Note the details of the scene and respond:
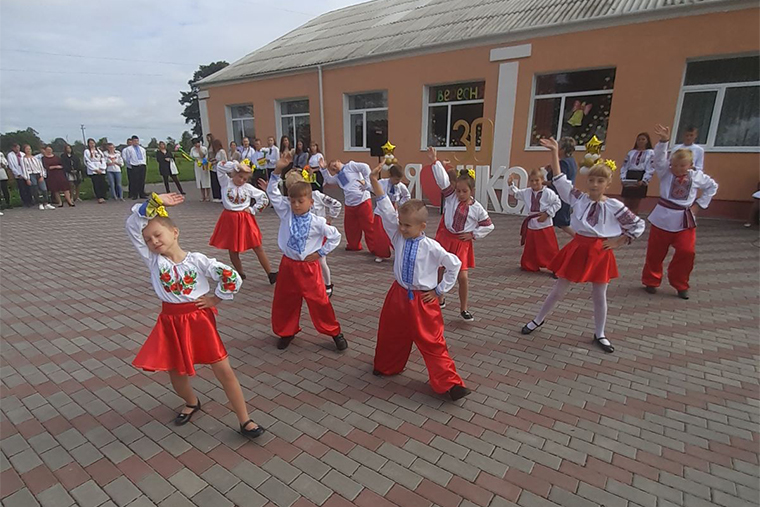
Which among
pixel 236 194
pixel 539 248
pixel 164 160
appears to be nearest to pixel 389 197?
pixel 236 194

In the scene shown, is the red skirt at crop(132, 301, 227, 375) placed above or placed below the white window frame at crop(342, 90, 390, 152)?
below

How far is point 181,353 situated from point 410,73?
1278 centimetres

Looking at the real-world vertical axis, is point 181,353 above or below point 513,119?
below

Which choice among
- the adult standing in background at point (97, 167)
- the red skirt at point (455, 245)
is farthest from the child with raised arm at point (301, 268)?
the adult standing in background at point (97, 167)

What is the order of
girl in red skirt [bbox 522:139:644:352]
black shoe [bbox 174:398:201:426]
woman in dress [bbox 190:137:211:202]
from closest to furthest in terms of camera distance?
black shoe [bbox 174:398:201:426] < girl in red skirt [bbox 522:139:644:352] < woman in dress [bbox 190:137:211:202]

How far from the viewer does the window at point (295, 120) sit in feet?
55.7

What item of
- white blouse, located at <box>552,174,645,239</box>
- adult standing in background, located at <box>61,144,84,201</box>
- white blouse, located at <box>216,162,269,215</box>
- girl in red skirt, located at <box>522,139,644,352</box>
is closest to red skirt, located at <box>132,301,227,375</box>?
white blouse, located at <box>216,162,269,215</box>

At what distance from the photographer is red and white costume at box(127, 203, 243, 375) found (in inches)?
103

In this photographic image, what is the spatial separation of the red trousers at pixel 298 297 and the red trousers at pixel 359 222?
3438 millimetres

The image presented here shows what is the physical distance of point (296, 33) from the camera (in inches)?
818

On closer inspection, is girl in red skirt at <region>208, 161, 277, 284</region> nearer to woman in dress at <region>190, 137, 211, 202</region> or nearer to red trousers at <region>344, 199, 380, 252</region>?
red trousers at <region>344, 199, 380, 252</region>

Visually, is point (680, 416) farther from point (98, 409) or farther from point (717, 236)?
point (717, 236)

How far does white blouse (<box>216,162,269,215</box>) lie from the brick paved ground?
4.28 feet

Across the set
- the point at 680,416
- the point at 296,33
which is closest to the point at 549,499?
the point at 680,416
